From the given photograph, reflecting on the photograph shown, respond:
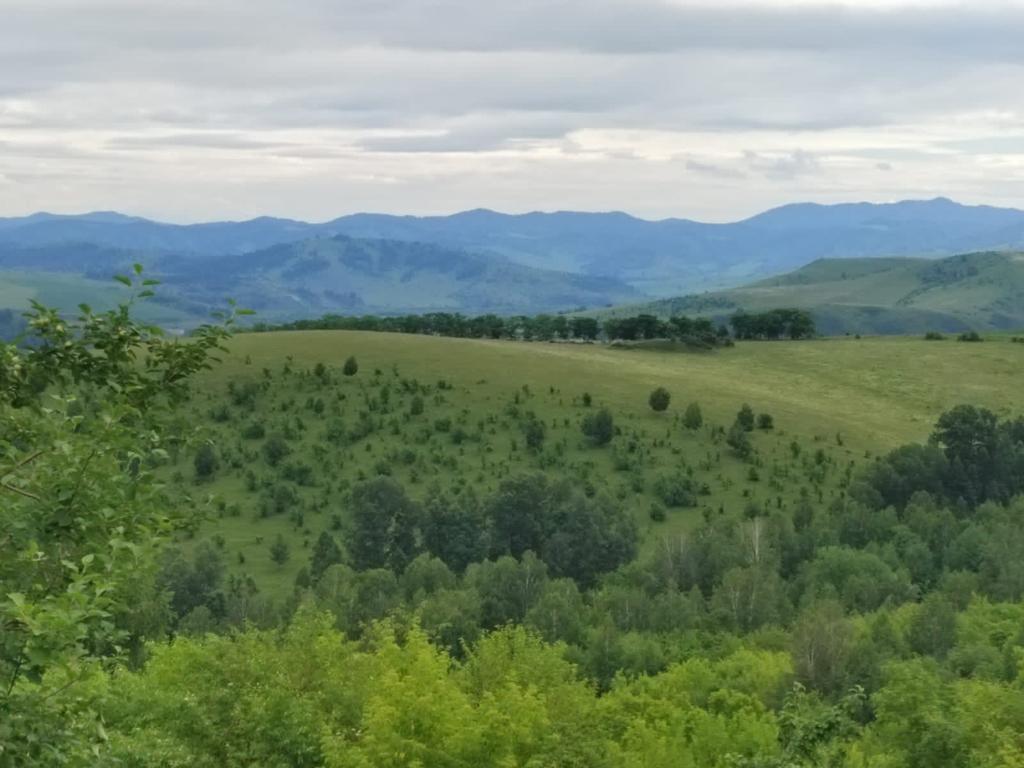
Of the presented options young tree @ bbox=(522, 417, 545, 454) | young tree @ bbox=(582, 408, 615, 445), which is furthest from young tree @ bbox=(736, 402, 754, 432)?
young tree @ bbox=(522, 417, 545, 454)

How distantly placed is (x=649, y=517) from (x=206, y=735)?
8037 centimetres

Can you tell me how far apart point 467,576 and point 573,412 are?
5370cm

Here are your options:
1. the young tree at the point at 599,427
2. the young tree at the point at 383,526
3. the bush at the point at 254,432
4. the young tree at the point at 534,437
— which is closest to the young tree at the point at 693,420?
the young tree at the point at 599,427

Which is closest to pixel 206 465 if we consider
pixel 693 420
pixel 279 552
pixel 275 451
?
pixel 275 451

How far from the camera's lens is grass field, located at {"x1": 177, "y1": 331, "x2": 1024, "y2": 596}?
112m

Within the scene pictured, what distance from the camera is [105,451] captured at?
11.8m

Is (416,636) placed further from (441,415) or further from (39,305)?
(441,415)

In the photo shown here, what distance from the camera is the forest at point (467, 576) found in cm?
1222

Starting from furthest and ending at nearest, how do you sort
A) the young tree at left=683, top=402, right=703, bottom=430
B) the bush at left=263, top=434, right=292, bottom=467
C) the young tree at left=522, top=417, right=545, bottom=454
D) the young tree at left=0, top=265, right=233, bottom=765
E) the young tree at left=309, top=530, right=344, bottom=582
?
1. the young tree at left=683, top=402, right=703, bottom=430
2. the young tree at left=522, top=417, right=545, bottom=454
3. the bush at left=263, top=434, right=292, bottom=467
4. the young tree at left=309, top=530, right=344, bottom=582
5. the young tree at left=0, top=265, right=233, bottom=765

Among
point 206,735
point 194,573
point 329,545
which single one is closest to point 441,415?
point 329,545

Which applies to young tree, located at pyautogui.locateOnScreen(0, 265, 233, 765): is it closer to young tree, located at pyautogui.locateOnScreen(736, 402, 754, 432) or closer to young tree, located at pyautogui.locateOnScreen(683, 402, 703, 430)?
young tree, located at pyautogui.locateOnScreen(683, 402, 703, 430)

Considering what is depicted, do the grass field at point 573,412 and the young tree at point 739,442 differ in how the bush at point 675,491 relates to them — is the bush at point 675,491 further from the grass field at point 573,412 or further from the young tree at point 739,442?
the young tree at point 739,442

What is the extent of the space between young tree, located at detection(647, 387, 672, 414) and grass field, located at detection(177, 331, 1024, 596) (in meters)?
1.00

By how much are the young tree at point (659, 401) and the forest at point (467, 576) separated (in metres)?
0.42
